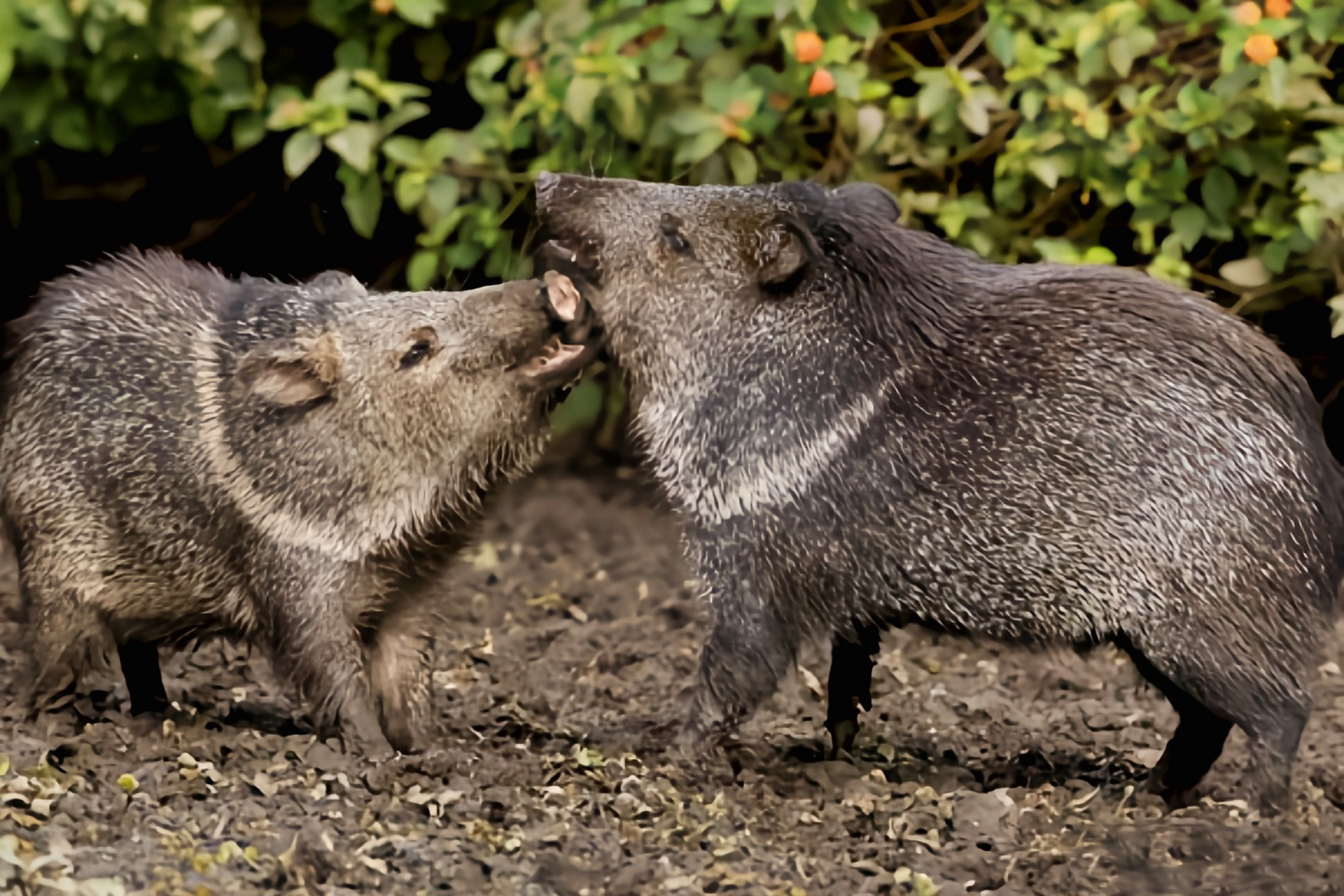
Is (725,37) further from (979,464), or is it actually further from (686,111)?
(979,464)

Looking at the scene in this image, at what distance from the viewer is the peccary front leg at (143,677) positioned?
11.6ft

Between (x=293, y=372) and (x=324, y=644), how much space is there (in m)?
0.56

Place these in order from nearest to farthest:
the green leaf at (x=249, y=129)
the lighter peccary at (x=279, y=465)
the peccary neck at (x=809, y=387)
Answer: the peccary neck at (x=809, y=387)
the lighter peccary at (x=279, y=465)
the green leaf at (x=249, y=129)

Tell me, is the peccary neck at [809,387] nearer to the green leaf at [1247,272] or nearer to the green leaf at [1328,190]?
the green leaf at [1328,190]

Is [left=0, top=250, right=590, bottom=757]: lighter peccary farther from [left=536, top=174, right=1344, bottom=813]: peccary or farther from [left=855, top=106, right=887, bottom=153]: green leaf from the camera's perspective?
[left=855, top=106, right=887, bottom=153]: green leaf

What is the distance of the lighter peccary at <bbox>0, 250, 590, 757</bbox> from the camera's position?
3307 mm

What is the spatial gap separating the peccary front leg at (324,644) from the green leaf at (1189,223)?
247 cm

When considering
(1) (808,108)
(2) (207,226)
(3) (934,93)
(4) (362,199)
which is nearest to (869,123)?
Answer: (3) (934,93)

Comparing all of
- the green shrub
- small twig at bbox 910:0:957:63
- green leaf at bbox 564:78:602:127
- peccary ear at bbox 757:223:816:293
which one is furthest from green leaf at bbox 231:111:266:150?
peccary ear at bbox 757:223:816:293

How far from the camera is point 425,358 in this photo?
3.38m

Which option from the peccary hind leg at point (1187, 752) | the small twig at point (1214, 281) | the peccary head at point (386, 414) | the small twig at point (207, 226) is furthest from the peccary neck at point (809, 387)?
the small twig at point (207, 226)

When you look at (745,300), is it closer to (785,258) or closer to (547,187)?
(785,258)

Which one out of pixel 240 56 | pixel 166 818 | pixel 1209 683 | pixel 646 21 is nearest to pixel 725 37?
pixel 646 21

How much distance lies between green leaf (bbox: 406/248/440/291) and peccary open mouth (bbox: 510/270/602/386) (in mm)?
1357
